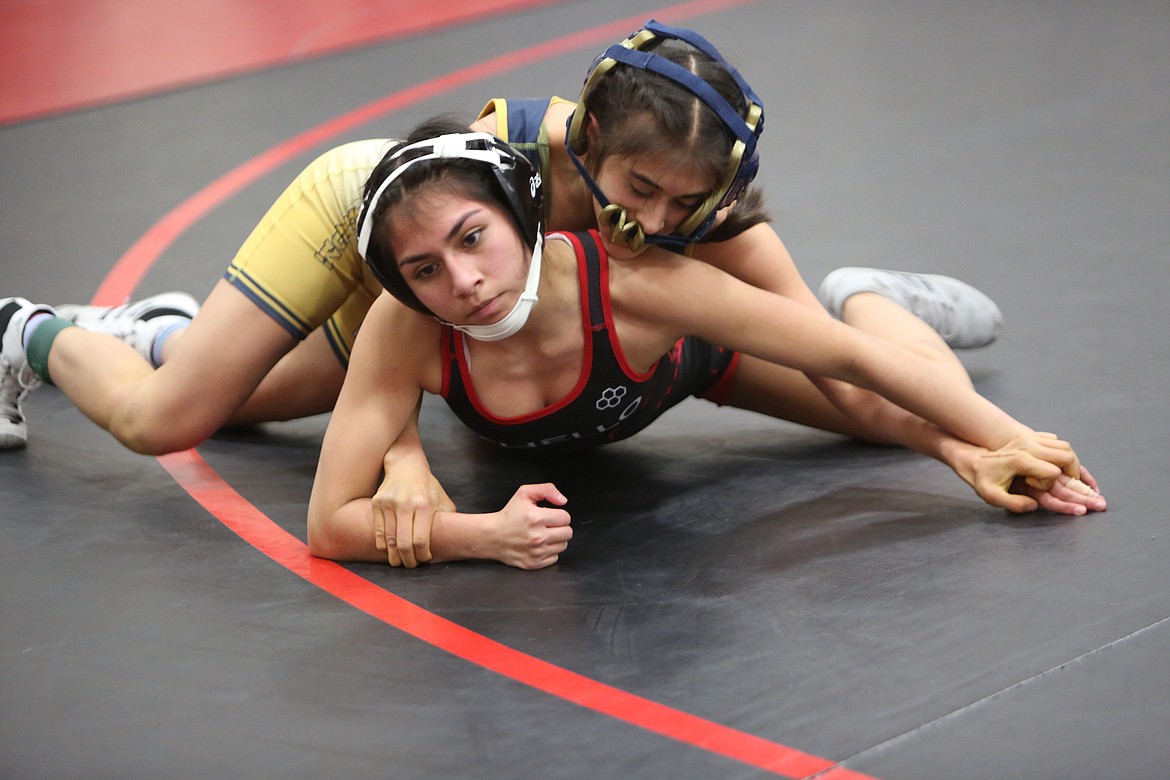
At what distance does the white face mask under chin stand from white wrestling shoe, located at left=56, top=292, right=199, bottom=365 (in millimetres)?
1283

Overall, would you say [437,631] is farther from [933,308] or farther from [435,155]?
[933,308]

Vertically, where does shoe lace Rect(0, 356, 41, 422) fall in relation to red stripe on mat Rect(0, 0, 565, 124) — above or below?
below

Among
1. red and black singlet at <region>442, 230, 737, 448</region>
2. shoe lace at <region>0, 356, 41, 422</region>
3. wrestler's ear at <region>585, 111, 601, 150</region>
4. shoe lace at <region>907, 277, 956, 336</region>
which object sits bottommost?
shoe lace at <region>0, 356, 41, 422</region>

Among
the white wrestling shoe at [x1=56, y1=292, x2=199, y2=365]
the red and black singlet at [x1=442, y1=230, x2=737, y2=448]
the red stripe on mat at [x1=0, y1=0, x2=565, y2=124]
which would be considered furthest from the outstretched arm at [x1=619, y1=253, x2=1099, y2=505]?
the red stripe on mat at [x1=0, y1=0, x2=565, y2=124]

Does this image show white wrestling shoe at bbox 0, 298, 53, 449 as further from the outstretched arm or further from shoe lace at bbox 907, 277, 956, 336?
shoe lace at bbox 907, 277, 956, 336

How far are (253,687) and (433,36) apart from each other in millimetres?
5236

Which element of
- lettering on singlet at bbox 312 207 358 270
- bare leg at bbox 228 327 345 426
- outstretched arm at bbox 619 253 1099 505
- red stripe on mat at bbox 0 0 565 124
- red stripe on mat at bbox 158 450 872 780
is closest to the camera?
red stripe on mat at bbox 158 450 872 780

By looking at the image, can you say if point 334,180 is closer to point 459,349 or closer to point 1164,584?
point 459,349

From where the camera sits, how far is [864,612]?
7.16 ft

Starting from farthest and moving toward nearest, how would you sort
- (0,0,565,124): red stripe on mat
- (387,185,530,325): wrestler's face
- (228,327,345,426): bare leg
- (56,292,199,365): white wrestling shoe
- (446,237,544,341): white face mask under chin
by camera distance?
(0,0,565,124): red stripe on mat
(56,292,199,365): white wrestling shoe
(228,327,345,426): bare leg
(446,237,544,341): white face mask under chin
(387,185,530,325): wrestler's face

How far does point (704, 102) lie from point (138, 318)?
1738 millimetres

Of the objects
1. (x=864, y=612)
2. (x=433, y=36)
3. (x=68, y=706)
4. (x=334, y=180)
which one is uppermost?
(x=433, y=36)

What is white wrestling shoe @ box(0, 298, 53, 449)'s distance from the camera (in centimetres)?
310

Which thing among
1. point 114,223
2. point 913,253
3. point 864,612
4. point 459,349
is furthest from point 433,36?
point 864,612
